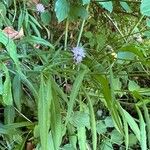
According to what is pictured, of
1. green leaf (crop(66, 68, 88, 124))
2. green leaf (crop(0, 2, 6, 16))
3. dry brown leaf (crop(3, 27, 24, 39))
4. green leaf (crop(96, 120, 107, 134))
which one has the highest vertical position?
green leaf (crop(0, 2, 6, 16))

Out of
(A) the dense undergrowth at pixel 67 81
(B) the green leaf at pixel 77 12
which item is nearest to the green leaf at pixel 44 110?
(A) the dense undergrowth at pixel 67 81

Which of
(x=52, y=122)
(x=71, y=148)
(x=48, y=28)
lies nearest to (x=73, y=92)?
(x=52, y=122)

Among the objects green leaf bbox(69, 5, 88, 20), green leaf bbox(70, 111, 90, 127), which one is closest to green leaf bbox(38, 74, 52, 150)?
green leaf bbox(70, 111, 90, 127)

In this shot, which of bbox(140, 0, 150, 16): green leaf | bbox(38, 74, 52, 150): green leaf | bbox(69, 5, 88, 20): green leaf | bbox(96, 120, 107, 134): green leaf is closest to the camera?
bbox(38, 74, 52, 150): green leaf

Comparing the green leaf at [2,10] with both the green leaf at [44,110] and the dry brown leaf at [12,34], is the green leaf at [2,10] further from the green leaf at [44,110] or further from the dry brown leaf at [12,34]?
the green leaf at [44,110]

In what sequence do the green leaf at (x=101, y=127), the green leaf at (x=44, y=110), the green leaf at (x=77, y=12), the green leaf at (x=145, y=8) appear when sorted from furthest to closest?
the green leaf at (x=77, y=12), the green leaf at (x=101, y=127), the green leaf at (x=145, y=8), the green leaf at (x=44, y=110)

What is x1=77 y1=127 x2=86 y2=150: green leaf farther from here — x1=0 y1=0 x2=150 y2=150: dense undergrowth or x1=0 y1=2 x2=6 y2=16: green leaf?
x1=0 y1=2 x2=6 y2=16: green leaf

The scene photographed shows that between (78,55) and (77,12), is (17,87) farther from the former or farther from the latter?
(77,12)

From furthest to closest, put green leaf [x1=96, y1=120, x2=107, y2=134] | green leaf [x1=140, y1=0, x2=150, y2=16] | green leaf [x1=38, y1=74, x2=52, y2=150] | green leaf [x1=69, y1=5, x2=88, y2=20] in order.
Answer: green leaf [x1=69, y1=5, x2=88, y2=20], green leaf [x1=96, y1=120, x2=107, y2=134], green leaf [x1=140, y1=0, x2=150, y2=16], green leaf [x1=38, y1=74, x2=52, y2=150]
